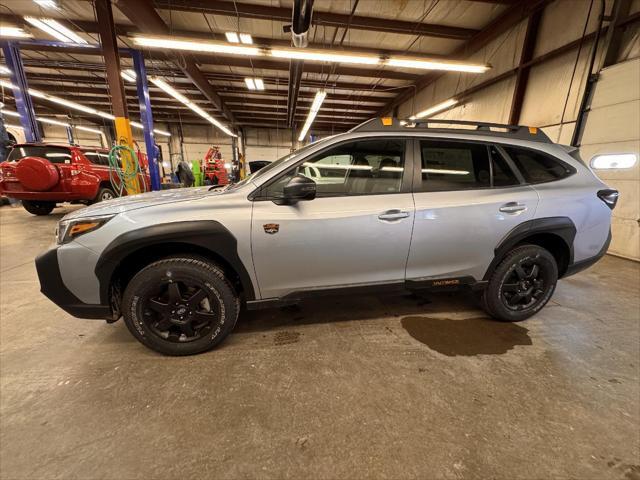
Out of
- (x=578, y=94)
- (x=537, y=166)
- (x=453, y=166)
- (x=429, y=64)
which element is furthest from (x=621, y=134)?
(x=453, y=166)

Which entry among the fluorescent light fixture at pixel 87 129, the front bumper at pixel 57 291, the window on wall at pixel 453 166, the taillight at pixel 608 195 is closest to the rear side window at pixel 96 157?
the front bumper at pixel 57 291

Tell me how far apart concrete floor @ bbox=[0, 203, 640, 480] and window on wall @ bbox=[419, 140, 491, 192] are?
120 centimetres

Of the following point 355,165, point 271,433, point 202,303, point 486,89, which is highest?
point 486,89

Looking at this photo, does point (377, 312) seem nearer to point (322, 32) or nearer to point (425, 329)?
point (425, 329)

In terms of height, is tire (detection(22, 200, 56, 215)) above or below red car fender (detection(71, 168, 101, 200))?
below

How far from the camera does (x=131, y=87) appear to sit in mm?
11820

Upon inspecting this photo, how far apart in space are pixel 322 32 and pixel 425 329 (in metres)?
7.91

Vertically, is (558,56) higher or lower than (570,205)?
higher

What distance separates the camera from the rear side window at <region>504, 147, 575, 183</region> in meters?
2.13

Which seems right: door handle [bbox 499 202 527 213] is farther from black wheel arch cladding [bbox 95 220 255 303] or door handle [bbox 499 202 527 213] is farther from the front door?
black wheel arch cladding [bbox 95 220 255 303]

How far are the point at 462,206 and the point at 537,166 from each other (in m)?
0.87

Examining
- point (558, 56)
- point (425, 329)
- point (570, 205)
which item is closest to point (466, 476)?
point (425, 329)

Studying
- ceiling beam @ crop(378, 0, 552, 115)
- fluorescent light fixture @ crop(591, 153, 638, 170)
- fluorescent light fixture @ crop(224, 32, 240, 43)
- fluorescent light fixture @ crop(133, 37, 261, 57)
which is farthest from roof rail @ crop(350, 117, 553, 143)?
fluorescent light fixture @ crop(224, 32, 240, 43)

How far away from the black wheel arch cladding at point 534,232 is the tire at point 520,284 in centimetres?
8
